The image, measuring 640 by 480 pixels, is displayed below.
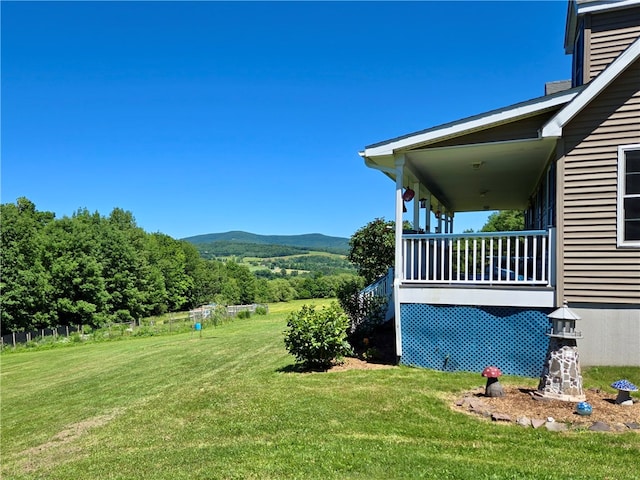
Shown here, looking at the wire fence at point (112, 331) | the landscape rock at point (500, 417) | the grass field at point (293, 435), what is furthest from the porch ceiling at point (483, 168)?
the wire fence at point (112, 331)

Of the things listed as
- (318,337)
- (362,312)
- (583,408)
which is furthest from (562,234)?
(318,337)

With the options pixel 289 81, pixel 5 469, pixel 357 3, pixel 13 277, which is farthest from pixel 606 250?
pixel 13 277

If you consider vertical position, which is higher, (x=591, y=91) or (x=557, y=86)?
(x=557, y=86)

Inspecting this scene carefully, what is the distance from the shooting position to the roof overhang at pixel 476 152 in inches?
247

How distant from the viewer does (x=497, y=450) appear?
3627mm

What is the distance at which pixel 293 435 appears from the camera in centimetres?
425

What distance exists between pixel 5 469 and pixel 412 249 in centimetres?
638

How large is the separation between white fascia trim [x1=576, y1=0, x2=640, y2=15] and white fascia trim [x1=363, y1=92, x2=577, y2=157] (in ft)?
5.48

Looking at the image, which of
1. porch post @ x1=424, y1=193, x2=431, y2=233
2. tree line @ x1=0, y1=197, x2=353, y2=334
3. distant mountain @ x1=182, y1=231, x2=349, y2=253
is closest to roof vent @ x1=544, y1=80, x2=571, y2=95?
porch post @ x1=424, y1=193, x2=431, y2=233

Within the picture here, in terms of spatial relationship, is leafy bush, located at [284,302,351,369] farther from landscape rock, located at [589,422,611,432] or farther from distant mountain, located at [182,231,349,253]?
distant mountain, located at [182,231,349,253]

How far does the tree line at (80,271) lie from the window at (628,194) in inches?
811

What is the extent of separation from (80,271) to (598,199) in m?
42.8

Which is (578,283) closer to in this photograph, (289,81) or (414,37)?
(414,37)

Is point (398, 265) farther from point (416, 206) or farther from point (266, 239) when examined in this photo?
point (266, 239)
